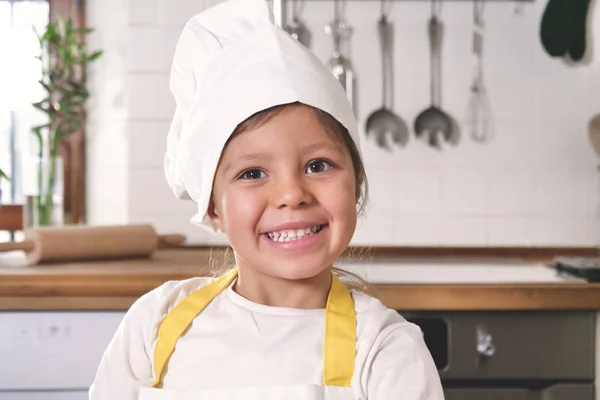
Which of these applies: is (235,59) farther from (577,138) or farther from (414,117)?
(577,138)

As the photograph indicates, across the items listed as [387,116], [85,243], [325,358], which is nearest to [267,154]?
[325,358]

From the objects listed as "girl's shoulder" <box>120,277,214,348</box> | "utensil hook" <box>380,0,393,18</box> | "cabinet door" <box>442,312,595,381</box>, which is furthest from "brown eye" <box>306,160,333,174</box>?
"utensil hook" <box>380,0,393,18</box>

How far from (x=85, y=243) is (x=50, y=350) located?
26 cm

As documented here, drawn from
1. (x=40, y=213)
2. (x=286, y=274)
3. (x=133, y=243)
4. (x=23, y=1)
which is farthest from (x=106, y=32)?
(x=286, y=274)

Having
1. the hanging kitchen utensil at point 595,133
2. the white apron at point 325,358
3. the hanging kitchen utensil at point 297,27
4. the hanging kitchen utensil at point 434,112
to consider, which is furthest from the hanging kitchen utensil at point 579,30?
the white apron at point 325,358

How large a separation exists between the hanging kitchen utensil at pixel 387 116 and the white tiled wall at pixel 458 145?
18mm

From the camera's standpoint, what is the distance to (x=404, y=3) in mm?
1907

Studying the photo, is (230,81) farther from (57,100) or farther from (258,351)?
(57,100)

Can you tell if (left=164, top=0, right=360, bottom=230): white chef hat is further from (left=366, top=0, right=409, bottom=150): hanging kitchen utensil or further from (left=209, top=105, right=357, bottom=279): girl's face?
(left=366, top=0, right=409, bottom=150): hanging kitchen utensil

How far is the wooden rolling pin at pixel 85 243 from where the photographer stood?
144 centimetres

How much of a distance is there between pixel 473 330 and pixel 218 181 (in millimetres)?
680

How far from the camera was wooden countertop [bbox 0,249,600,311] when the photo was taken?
1.27m

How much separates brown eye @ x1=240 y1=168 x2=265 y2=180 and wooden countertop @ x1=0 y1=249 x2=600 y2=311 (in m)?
0.53

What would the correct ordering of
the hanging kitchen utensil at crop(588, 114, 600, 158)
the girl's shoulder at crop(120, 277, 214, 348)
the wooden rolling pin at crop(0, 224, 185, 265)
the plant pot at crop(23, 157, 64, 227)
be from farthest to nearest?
the plant pot at crop(23, 157, 64, 227), the hanging kitchen utensil at crop(588, 114, 600, 158), the wooden rolling pin at crop(0, 224, 185, 265), the girl's shoulder at crop(120, 277, 214, 348)
